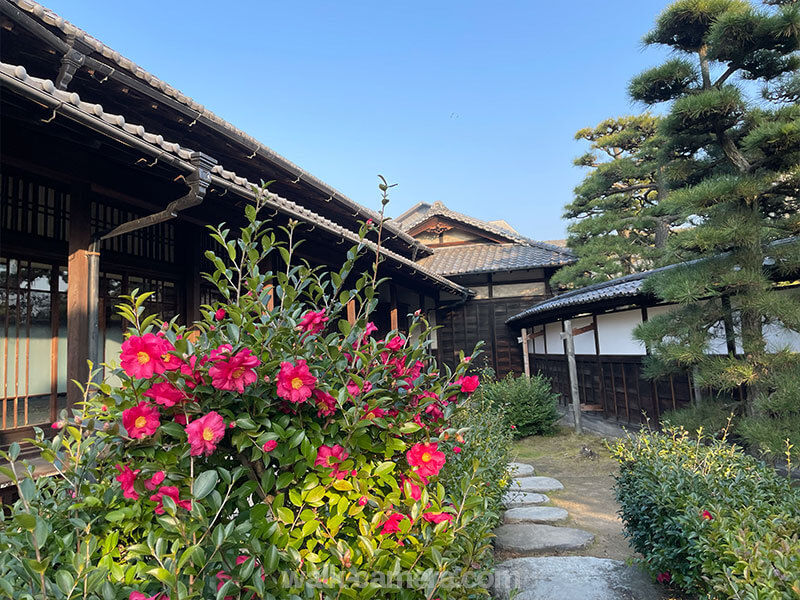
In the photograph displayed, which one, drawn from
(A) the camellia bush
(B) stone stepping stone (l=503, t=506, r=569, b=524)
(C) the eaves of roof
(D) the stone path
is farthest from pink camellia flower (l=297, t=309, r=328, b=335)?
(B) stone stepping stone (l=503, t=506, r=569, b=524)

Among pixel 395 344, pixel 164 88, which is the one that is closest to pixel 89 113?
pixel 164 88

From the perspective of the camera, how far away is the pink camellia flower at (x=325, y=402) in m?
1.38

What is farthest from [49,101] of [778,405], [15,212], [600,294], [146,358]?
[600,294]

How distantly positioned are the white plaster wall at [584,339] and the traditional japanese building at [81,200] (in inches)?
265

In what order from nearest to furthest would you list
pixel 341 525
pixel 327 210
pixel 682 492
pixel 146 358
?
pixel 146 358 → pixel 341 525 → pixel 682 492 → pixel 327 210

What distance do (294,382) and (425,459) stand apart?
1.53 ft

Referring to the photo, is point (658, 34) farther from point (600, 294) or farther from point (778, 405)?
point (778, 405)

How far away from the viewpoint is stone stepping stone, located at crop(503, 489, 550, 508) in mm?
5223

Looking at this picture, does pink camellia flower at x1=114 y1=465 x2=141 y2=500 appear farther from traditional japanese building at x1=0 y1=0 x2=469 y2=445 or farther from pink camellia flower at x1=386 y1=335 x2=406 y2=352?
traditional japanese building at x1=0 y1=0 x2=469 y2=445

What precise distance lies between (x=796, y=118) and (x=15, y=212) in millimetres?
7400

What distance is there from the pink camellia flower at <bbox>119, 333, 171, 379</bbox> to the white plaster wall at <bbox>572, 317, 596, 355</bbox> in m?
9.60

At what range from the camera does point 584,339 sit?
1014 centimetres

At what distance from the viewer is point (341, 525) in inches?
55.6

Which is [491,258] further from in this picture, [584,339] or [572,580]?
[572,580]
